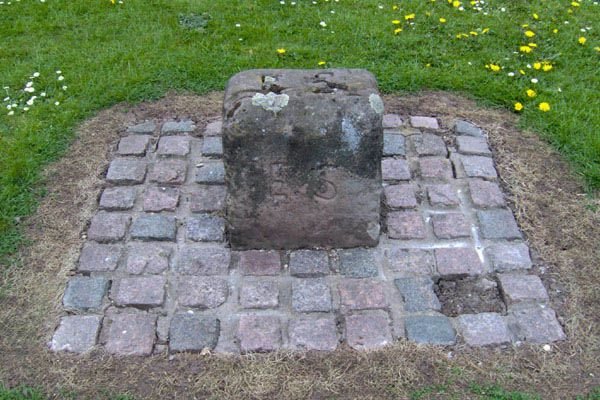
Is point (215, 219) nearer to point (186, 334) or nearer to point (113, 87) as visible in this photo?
point (186, 334)

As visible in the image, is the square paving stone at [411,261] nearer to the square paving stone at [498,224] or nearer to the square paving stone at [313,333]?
the square paving stone at [498,224]

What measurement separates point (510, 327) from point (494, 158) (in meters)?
1.71

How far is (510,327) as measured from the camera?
147 inches

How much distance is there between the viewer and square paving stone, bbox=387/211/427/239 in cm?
429

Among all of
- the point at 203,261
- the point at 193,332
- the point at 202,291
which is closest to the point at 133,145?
the point at 203,261

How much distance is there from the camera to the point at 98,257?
4133mm

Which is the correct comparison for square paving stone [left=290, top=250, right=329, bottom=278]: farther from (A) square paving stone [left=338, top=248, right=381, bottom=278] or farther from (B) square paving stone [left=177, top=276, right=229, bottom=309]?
(B) square paving stone [left=177, top=276, right=229, bottom=309]

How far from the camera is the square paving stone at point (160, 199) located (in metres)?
4.48

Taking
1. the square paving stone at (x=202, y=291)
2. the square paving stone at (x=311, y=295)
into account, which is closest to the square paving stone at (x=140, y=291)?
the square paving stone at (x=202, y=291)

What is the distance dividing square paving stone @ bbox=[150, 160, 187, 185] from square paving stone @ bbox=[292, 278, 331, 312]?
4.37ft

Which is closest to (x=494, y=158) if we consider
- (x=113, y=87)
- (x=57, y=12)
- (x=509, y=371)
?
(x=509, y=371)

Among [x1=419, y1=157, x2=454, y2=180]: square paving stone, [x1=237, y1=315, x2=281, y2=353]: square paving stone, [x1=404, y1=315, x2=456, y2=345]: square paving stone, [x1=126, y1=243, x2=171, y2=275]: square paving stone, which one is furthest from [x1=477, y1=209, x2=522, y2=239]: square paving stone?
[x1=126, y1=243, x2=171, y2=275]: square paving stone

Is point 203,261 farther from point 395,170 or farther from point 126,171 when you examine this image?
point 395,170

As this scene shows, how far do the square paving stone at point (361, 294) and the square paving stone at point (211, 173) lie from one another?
1316 mm
